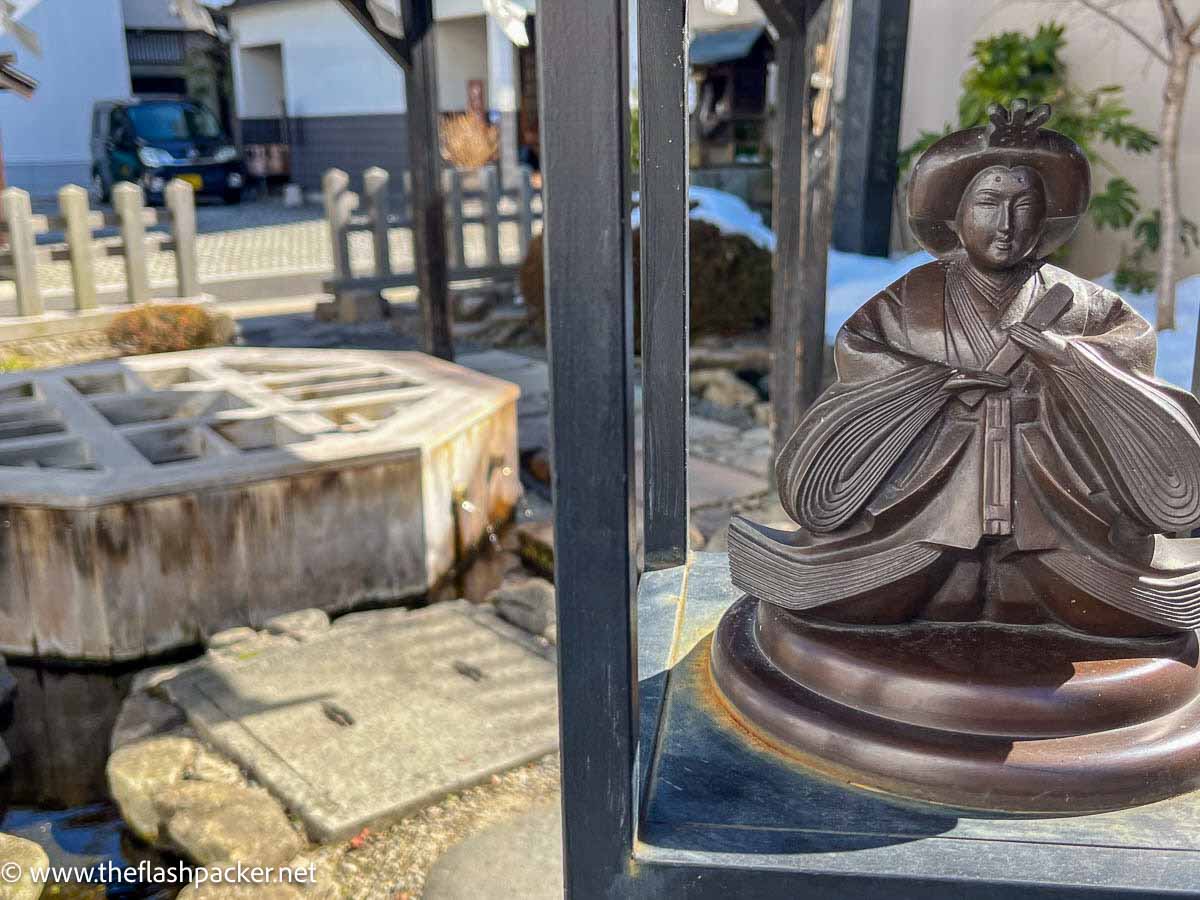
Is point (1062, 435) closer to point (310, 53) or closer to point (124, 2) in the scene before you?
point (310, 53)

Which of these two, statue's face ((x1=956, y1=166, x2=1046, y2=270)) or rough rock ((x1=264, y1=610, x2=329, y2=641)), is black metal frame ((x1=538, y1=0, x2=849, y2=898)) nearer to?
statue's face ((x1=956, y1=166, x2=1046, y2=270))

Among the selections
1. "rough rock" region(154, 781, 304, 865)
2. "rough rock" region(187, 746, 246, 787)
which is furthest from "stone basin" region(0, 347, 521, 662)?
"rough rock" region(154, 781, 304, 865)

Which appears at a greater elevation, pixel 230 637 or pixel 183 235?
pixel 183 235

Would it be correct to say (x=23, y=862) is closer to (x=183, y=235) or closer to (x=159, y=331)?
(x=159, y=331)

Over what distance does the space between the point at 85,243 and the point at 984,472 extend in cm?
903

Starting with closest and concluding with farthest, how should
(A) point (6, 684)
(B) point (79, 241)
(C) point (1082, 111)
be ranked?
(A) point (6, 684) → (C) point (1082, 111) → (B) point (79, 241)

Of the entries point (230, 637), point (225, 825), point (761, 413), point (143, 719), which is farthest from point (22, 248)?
point (225, 825)

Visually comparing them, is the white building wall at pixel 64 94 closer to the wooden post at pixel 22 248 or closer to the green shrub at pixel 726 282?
the wooden post at pixel 22 248

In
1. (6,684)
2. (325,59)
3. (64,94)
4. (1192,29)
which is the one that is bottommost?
(6,684)

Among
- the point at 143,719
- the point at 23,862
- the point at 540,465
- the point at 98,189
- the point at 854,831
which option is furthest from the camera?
the point at 98,189

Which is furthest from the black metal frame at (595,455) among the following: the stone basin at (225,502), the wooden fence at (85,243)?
the wooden fence at (85,243)

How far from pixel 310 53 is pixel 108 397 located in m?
16.2

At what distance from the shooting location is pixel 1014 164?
2.14 metres

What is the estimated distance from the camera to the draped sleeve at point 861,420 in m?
2.24
